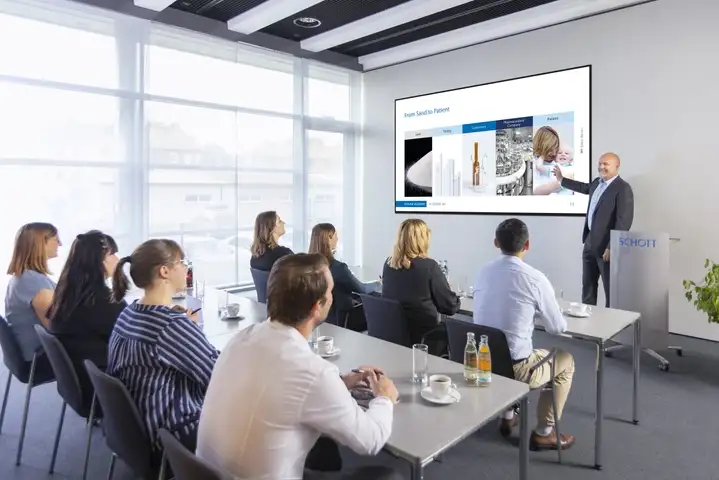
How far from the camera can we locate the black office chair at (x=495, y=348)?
244 centimetres

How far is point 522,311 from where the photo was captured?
2539 millimetres

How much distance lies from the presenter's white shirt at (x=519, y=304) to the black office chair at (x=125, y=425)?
1.71 metres

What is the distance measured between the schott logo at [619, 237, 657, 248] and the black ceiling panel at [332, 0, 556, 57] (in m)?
2.64

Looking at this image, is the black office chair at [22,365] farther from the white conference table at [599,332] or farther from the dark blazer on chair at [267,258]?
the white conference table at [599,332]

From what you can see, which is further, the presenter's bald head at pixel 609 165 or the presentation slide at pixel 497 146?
the presentation slide at pixel 497 146

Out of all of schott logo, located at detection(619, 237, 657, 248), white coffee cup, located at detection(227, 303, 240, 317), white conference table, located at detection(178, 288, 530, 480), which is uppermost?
schott logo, located at detection(619, 237, 657, 248)

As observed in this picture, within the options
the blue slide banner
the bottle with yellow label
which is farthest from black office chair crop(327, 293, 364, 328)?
the blue slide banner

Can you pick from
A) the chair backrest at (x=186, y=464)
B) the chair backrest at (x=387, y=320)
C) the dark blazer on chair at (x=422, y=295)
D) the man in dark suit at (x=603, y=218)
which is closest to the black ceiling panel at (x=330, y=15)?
the man in dark suit at (x=603, y=218)

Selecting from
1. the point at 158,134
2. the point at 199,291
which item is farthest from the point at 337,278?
the point at 158,134

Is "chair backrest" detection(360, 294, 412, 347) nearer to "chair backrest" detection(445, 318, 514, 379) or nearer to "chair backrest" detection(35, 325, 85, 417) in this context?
"chair backrest" detection(445, 318, 514, 379)

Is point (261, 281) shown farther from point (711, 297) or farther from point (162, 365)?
point (711, 297)

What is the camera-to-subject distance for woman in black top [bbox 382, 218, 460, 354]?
3079 millimetres

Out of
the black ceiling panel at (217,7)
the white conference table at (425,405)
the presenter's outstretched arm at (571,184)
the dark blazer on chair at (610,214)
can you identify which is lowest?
the white conference table at (425,405)

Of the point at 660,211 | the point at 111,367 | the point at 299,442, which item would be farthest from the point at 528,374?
the point at 660,211
